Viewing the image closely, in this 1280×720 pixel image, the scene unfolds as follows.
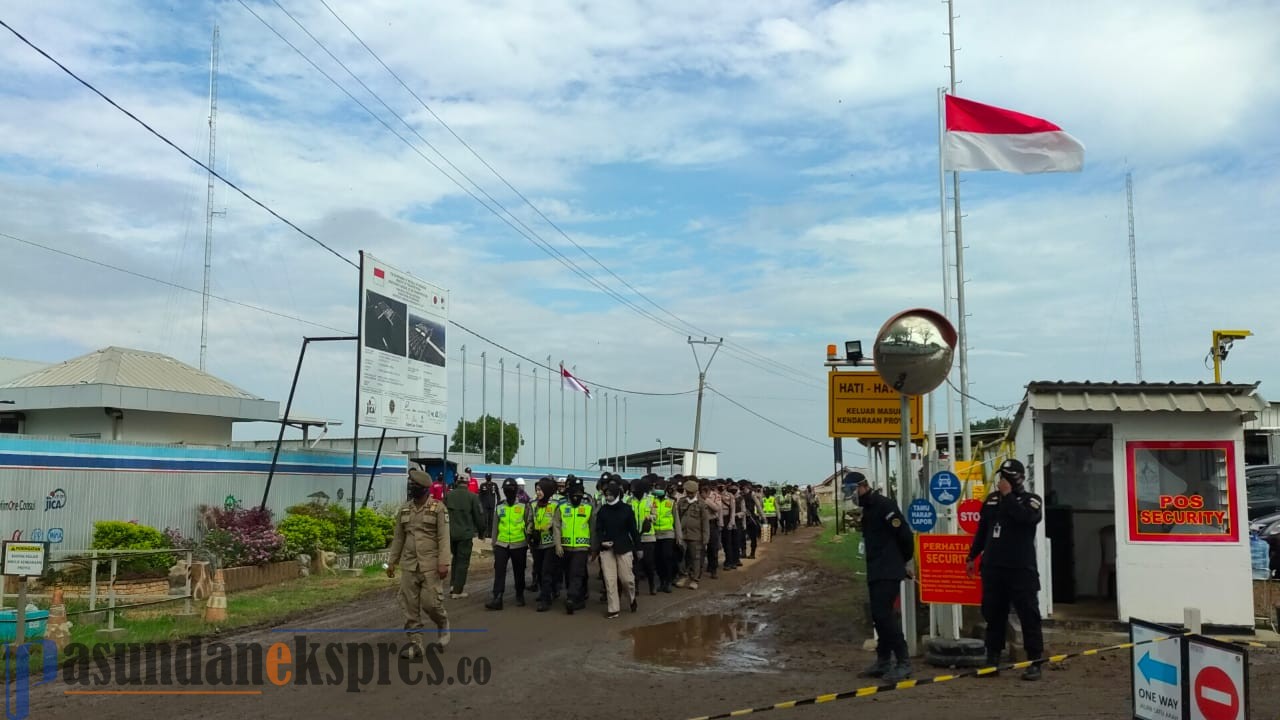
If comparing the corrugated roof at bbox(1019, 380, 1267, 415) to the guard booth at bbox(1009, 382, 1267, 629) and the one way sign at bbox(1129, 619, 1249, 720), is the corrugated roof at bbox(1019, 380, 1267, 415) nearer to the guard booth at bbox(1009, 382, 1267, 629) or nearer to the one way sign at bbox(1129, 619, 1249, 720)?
the guard booth at bbox(1009, 382, 1267, 629)

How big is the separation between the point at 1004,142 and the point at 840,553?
537 inches

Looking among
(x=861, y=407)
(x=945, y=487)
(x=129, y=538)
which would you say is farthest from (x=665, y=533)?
(x=129, y=538)

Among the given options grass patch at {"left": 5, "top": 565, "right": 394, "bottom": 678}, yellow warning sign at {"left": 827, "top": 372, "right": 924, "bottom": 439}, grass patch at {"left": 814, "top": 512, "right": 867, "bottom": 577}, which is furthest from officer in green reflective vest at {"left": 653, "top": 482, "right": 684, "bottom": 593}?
grass patch at {"left": 5, "top": 565, "right": 394, "bottom": 678}

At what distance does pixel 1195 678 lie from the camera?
17.4 feet

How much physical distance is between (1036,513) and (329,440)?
110 ft

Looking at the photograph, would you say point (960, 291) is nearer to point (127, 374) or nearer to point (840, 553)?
point (840, 553)

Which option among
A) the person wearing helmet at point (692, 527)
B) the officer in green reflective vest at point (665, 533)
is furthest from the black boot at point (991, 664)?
the person wearing helmet at point (692, 527)

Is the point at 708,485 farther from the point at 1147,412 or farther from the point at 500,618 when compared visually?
the point at 1147,412

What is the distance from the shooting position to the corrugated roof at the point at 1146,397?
1144cm

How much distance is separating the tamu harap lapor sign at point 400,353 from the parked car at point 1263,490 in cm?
1726

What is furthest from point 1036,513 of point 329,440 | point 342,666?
point 329,440

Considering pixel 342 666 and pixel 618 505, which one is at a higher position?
pixel 618 505

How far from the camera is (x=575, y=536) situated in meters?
14.2

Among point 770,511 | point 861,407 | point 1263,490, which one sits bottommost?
point 770,511
